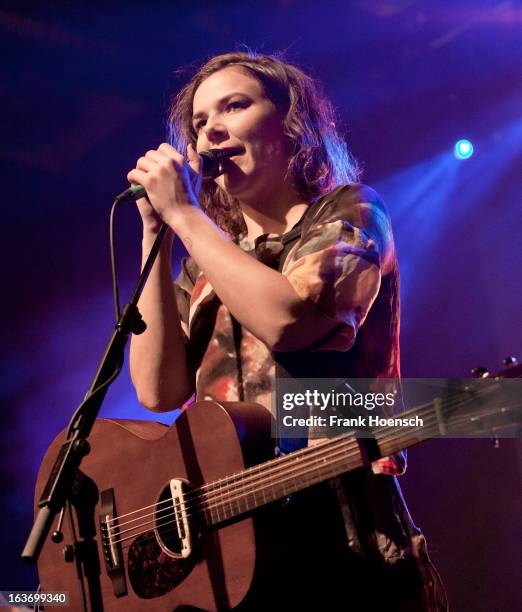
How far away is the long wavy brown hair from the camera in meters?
1.88

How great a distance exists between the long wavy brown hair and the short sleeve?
0.29 m

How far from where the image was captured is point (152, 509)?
151 cm

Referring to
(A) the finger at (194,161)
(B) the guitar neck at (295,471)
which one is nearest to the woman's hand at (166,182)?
(A) the finger at (194,161)

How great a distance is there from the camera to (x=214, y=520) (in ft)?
4.53

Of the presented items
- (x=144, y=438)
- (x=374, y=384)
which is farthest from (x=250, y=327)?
(x=144, y=438)

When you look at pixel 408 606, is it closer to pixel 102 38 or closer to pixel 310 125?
pixel 310 125

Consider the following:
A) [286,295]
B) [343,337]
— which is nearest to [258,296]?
[286,295]

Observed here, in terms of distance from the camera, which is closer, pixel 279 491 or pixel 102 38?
pixel 279 491

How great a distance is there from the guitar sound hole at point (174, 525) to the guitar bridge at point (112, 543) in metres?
0.13

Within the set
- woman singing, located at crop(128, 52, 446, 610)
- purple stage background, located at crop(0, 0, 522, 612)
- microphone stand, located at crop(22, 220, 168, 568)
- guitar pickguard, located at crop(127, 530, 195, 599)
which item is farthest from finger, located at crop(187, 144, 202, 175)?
purple stage background, located at crop(0, 0, 522, 612)

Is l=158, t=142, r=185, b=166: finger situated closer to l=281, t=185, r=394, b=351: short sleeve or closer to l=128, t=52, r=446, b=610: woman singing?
l=128, t=52, r=446, b=610: woman singing

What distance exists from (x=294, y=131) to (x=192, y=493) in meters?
0.98

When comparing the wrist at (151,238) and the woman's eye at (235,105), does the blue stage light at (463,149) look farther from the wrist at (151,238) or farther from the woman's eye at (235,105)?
the wrist at (151,238)

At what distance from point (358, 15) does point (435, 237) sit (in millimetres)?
1067
